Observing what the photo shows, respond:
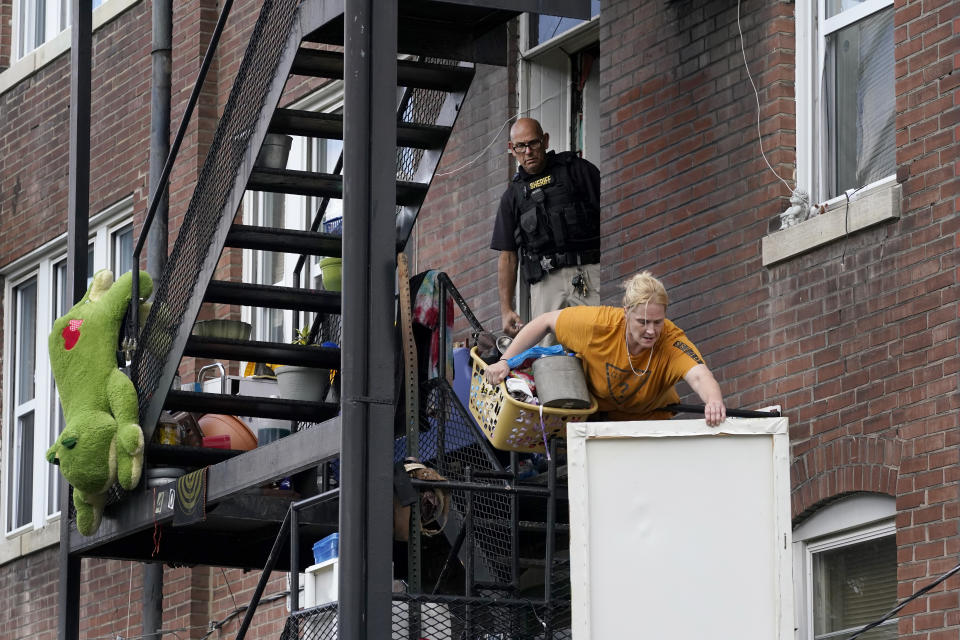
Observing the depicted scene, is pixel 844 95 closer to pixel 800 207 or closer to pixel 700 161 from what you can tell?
pixel 800 207

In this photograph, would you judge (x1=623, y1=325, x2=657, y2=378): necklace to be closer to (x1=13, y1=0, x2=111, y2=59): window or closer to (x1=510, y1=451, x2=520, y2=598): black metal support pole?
(x1=510, y1=451, x2=520, y2=598): black metal support pole

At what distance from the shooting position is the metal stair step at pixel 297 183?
1112 cm

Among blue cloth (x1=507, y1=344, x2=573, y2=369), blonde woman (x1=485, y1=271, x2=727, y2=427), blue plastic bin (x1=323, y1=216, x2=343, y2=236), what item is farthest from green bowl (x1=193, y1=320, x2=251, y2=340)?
blonde woman (x1=485, y1=271, x2=727, y2=427)

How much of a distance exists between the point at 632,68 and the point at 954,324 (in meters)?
3.34

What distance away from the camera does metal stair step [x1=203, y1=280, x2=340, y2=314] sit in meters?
11.3

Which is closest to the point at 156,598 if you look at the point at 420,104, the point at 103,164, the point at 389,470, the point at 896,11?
the point at 103,164

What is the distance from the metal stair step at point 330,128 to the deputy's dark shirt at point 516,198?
23.4 inches

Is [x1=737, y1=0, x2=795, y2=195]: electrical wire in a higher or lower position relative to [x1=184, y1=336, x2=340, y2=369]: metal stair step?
higher

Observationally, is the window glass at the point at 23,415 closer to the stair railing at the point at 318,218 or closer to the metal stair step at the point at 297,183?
the stair railing at the point at 318,218

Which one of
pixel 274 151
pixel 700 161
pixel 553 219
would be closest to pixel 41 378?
pixel 274 151


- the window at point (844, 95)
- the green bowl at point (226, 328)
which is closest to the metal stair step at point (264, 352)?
the green bowl at point (226, 328)

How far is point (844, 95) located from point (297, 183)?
9.76 ft

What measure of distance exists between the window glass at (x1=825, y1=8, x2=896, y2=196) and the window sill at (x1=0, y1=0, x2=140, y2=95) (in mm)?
8262

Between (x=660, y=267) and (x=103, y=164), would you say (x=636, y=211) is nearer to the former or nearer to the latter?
(x=660, y=267)
